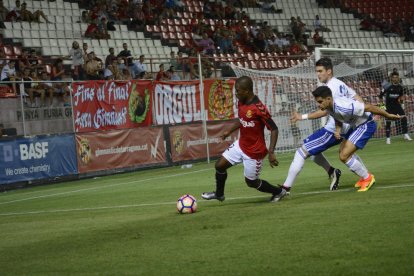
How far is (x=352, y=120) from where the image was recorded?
13.2m

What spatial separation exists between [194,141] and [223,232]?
1608cm

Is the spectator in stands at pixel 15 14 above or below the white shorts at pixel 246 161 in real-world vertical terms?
above

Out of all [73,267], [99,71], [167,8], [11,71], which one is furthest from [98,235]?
[167,8]

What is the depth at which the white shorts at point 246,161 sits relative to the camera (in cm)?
1227

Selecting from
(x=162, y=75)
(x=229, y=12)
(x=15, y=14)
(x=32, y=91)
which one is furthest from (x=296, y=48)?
(x=32, y=91)

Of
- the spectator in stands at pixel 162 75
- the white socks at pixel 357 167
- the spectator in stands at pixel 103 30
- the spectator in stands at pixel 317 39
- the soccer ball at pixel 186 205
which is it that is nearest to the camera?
the soccer ball at pixel 186 205

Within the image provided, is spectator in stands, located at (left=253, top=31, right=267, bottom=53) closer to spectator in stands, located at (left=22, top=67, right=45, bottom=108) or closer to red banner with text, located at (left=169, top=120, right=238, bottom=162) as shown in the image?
red banner with text, located at (left=169, top=120, right=238, bottom=162)

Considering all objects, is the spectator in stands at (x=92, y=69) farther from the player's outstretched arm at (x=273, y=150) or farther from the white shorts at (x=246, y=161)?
the player's outstretched arm at (x=273, y=150)

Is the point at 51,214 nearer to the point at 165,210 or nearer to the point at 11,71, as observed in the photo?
the point at 165,210

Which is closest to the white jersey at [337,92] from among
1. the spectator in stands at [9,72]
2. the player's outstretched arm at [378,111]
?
the player's outstretched arm at [378,111]

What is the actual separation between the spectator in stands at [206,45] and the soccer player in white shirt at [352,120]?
21.1 m

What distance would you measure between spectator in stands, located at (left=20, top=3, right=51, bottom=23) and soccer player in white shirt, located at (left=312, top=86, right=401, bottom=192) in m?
18.6

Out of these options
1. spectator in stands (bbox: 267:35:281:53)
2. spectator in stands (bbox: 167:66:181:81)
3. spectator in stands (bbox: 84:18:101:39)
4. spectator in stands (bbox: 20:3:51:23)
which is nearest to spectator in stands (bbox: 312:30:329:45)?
spectator in stands (bbox: 267:35:281:53)

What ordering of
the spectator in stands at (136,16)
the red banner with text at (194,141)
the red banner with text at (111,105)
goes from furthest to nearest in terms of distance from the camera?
the spectator in stands at (136,16), the red banner with text at (194,141), the red banner with text at (111,105)
